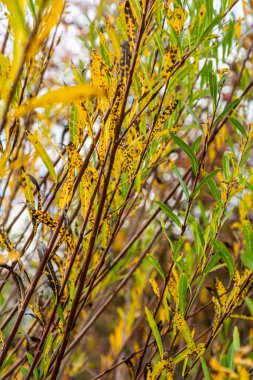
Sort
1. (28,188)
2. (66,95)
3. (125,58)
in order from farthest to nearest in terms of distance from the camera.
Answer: (28,188) < (125,58) < (66,95)

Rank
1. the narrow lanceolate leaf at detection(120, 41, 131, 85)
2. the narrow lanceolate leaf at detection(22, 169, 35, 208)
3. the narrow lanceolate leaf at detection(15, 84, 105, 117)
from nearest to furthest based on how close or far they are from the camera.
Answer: the narrow lanceolate leaf at detection(15, 84, 105, 117) < the narrow lanceolate leaf at detection(120, 41, 131, 85) < the narrow lanceolate leaf at detection(22, 169, 35, 208)

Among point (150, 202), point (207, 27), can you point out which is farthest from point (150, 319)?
point (150, 202)

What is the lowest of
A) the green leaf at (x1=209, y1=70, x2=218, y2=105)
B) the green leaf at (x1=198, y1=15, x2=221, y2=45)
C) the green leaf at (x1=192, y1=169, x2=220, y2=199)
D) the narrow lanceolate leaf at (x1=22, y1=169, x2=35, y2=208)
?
the green leaf at (x1=192, y1=169, x2=220, y2=199)

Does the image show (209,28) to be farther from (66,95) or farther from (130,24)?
(66,95)

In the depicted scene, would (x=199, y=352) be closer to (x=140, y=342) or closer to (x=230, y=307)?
(x=230, y=307)

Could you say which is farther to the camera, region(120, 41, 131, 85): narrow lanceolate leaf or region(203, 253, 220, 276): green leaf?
region(203, 253, 220, 276): green leaf

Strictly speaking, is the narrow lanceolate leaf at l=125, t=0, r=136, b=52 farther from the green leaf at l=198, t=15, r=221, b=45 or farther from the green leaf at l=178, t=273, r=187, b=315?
the green leaf at l=178, t=273, r=187, b=315

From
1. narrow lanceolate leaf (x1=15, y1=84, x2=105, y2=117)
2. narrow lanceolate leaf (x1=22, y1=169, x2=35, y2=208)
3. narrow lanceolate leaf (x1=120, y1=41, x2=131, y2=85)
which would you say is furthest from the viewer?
narrow lanceolate leaf (x1=22, y1=169, x2=35, y2=208)

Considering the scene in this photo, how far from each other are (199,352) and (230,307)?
12 centimetres

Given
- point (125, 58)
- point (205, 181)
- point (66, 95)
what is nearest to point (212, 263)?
point (205, 181)

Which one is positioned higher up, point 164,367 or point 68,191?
point 68,191

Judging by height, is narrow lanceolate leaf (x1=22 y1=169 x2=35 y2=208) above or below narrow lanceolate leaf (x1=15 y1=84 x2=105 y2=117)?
above

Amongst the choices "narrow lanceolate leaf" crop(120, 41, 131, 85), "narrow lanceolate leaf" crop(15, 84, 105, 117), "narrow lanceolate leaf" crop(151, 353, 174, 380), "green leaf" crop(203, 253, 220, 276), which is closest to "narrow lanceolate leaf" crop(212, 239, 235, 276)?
"green leaf" crop(203, 253, 220, 276)

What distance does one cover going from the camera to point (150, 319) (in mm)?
904
